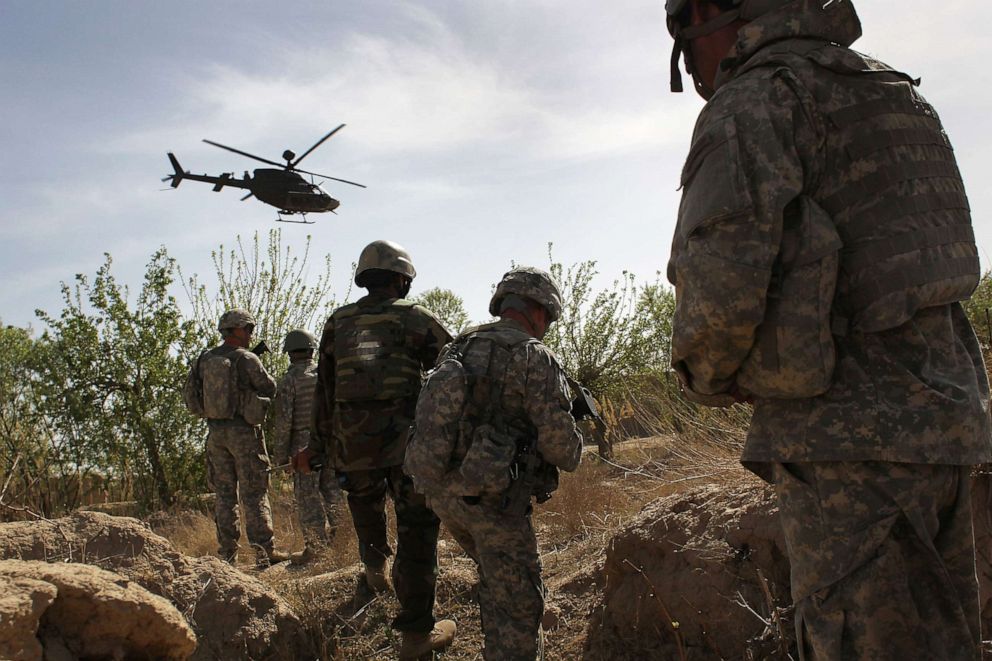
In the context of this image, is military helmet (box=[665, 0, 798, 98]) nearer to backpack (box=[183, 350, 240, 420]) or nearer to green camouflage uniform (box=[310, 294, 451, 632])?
green camouflage uniform (box=[310, 294, 451, 632])

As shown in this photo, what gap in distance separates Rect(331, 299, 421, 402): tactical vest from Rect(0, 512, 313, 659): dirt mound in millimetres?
1270

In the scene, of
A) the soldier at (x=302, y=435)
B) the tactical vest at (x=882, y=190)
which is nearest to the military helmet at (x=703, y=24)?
the tactical vest at (x=882, y=190)

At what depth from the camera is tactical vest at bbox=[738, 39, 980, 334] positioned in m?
1.90

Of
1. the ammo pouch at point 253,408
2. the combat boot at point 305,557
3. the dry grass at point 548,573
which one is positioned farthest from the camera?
the ammo pouch at point 253,408

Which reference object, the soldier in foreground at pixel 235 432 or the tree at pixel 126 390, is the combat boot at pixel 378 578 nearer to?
the soldier in foreground at pixel 235 432

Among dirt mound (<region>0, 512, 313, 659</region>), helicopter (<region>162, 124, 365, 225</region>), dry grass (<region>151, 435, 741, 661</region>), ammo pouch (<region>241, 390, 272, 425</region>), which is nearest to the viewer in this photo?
dirt mound (<region>0, 512, 313, 659</region>)

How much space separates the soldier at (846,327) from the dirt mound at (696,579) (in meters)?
1.62

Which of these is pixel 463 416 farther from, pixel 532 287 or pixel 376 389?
pixel 376 389

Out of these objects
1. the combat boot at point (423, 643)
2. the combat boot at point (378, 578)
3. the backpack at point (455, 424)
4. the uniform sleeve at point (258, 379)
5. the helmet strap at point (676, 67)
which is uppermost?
the helmet strap at point (676, 67)

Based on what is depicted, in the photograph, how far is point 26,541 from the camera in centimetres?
391

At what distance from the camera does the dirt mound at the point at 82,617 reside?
107 inches

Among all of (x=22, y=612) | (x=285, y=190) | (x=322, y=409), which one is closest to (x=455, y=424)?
(x=22, y=612)

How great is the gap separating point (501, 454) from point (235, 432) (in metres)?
5.56

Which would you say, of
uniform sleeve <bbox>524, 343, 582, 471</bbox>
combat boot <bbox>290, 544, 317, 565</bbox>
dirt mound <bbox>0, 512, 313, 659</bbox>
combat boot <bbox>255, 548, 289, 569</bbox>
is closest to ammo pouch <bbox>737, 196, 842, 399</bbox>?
uniform sleeve <bbox>524, 343, 582, 471</bbox>
